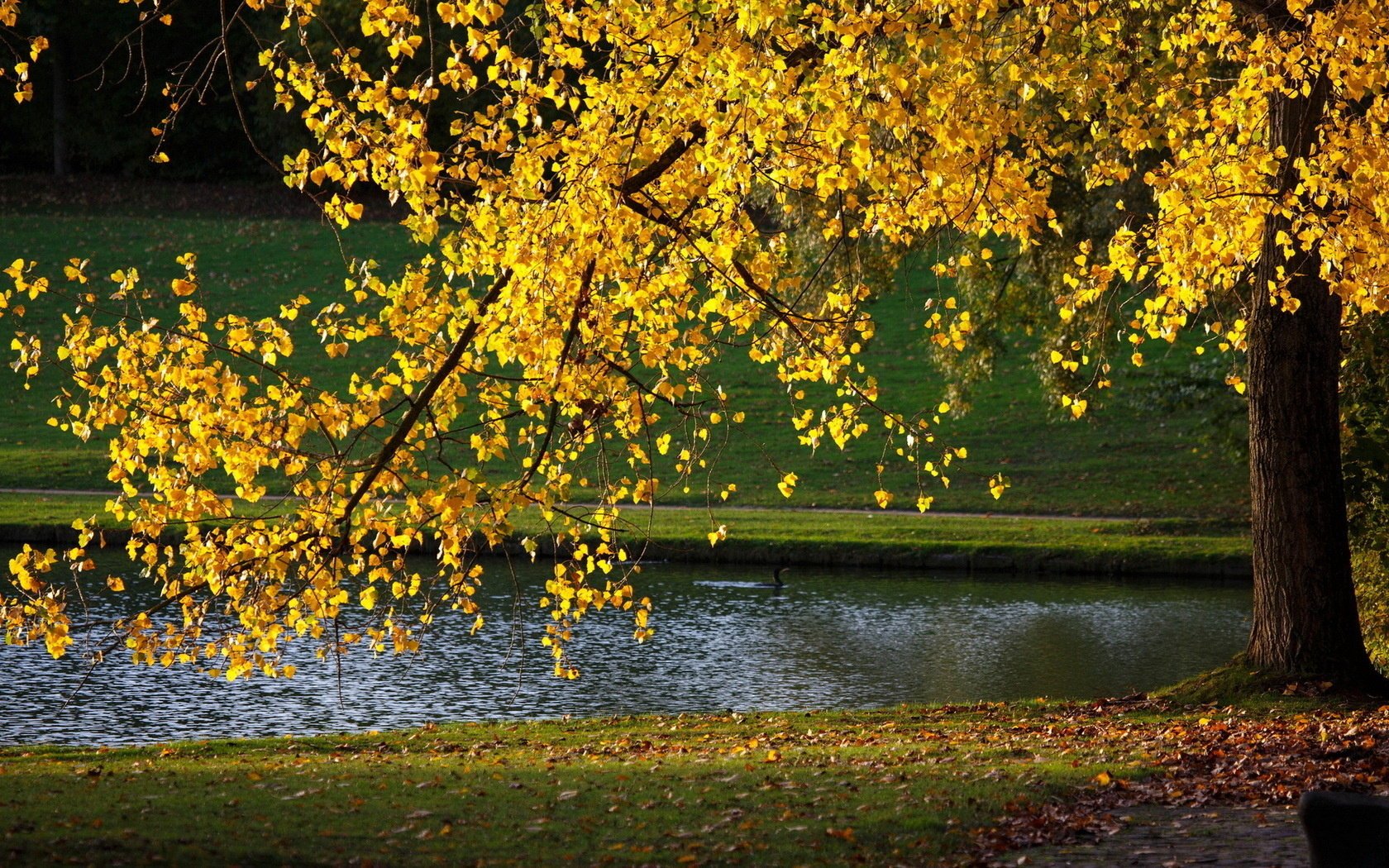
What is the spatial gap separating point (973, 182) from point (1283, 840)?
11.1 feet

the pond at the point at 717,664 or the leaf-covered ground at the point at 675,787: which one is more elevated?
the leaf-covered ground at the point at 675,787

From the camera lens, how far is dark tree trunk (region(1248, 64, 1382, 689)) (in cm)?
986

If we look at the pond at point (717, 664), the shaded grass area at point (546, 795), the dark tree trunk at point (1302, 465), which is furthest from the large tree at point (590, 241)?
the pond at point (717, 664)

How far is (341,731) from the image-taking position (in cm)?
1081

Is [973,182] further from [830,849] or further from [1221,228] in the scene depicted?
[830,849]

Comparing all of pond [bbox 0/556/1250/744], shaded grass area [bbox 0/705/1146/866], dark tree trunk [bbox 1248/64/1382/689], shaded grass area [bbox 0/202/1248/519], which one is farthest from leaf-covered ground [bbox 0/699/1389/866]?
shaded grass area [bbox 0/202/1248/519]

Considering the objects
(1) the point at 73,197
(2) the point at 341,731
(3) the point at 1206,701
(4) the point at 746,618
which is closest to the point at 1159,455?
(4) the point at 746,618

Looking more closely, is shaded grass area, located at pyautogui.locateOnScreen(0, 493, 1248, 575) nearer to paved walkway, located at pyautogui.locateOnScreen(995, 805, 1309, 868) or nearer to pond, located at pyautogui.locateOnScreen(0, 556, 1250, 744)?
pond, located at pyautogui.locateOnScreen(0, 556, 1250, 744)

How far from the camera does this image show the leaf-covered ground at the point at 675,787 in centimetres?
583

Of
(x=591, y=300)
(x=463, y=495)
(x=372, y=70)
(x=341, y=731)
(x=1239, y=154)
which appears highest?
(x=372, y=70)

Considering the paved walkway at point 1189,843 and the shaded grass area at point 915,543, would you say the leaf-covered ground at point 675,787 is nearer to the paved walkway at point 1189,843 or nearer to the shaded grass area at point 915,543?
the paved walkway at point 1189,843

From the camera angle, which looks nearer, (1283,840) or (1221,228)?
(1283,840)

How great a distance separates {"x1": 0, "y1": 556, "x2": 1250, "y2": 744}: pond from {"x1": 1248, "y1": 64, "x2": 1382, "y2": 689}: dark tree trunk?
3.04 m

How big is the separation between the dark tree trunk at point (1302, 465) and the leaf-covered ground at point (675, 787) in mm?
588
